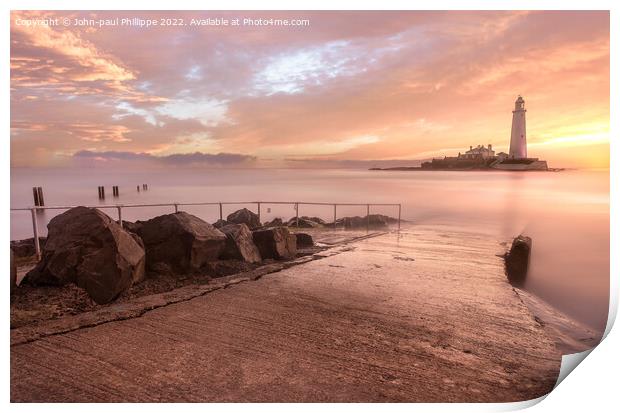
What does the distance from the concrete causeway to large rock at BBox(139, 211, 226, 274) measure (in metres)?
0.86

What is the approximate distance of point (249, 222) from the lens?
10984 millimetres

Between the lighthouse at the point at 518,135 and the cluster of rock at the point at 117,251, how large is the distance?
407 cm

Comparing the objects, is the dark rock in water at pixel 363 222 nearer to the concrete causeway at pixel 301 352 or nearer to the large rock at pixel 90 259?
the concrete causeway at pixel 301 352

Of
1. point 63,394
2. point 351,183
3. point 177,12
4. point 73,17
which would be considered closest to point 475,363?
point 63,394

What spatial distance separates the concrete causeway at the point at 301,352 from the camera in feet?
7.03

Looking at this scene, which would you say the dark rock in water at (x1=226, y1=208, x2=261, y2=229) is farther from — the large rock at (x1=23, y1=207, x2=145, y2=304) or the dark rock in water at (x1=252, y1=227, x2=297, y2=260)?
the large rock at (x1=23, y1=207, x2=145, y2=304)

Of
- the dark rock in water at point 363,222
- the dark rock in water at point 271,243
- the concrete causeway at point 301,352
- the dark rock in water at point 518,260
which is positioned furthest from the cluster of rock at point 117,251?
the dark rock in water at point 363,222

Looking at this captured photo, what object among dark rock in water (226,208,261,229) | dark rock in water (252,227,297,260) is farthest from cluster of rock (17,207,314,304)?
dark rock in water (226,208,261,229)

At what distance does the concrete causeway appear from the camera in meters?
2.14

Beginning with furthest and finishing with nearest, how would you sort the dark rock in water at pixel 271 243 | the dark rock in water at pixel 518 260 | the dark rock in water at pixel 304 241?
the dark rock in water at pixel 304 241, the dark rock in water at pixel 518 260, the dark rock in water at pixel 271 243

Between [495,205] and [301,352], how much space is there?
49.1ft
